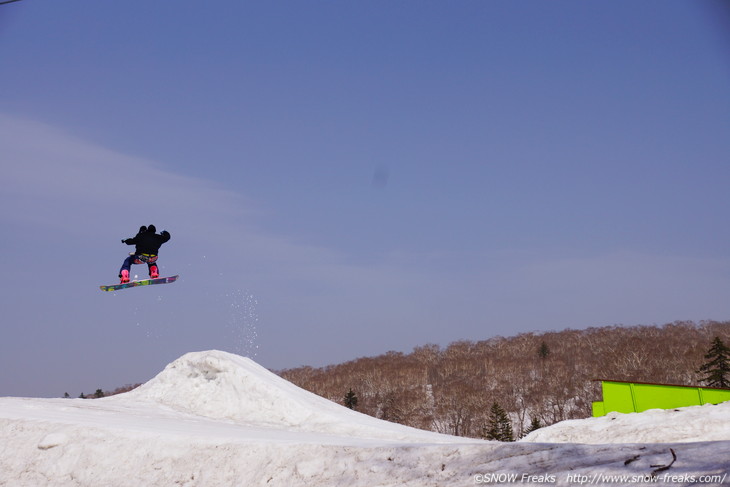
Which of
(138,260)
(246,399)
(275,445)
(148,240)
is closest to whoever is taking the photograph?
(275,445)

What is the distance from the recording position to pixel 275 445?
1298 cm

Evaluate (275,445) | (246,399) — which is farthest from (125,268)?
(275,445)

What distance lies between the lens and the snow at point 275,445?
9.02 metres

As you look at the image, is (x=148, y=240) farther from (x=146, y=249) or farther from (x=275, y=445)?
(x=275, y=445)

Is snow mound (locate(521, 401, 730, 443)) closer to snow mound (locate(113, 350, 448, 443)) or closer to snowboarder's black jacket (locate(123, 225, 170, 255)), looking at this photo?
snow mound (locate(113, 350, 448, 443))

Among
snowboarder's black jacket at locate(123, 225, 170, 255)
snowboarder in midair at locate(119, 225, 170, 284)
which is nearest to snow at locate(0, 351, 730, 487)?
snowboarder in midair at locate(119, 225, 170, 284)

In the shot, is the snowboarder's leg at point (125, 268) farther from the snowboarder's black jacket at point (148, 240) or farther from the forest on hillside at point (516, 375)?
the forest on hillside at point (516, 375)

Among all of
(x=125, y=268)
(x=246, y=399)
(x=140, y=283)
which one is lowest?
(x=246, y=399)

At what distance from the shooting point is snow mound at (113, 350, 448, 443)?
820 inches

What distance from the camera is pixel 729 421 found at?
18.9 m

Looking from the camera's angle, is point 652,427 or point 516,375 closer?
point 652,427

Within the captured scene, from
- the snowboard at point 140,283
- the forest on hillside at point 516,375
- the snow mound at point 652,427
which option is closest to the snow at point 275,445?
the snow mound at point 652,427

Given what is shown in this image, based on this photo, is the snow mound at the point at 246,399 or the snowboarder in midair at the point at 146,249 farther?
the snowboarder in midair at the point at 146,249

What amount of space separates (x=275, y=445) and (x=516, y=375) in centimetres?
10320
